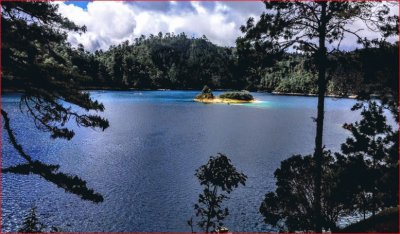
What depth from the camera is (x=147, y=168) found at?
39.0 m

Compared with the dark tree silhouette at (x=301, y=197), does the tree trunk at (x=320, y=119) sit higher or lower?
higher

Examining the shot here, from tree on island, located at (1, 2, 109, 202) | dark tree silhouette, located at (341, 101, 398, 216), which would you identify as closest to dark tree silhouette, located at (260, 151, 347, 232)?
dark tree silhouette, located at (341, 101, 398, 216)

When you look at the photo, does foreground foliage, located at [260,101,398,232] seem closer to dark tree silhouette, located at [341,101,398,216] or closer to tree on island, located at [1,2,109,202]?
dark tree silhouette, located at [341,101,398,216]

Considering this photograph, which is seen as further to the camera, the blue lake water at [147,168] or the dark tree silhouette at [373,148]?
the blue lake water at [147,168]

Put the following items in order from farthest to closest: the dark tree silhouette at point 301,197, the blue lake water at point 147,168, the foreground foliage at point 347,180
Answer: the blue lake water at point 147,168
the dark tree silhouette at point 301,197
the foreground foliage at point 347,180

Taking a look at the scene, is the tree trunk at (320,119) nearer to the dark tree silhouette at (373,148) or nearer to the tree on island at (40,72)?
the dark tree silhouette at (373,148)

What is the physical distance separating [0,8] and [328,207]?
16861 millimetres

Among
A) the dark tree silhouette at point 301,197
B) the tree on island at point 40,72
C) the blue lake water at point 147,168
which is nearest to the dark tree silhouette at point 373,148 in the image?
the dark tree silhouette at point 301,197

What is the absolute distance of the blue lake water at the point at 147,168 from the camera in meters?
25.9

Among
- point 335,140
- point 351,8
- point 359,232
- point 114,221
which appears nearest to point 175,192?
point 114,221

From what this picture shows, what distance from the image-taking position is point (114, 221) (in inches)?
1000

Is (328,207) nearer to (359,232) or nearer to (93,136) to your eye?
(359,232)

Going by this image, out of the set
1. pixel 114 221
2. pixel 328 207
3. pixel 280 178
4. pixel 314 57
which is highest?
pixel 314 57

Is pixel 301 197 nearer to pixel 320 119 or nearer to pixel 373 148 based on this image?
pixel 373 148
